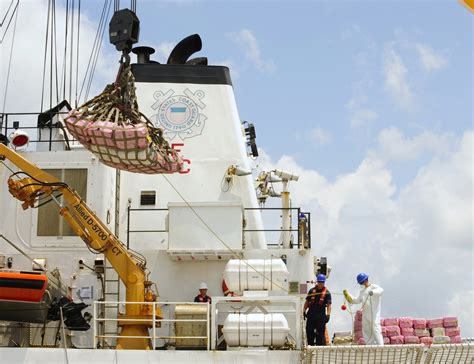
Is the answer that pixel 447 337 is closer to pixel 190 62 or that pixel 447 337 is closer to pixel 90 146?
pixel 90 146

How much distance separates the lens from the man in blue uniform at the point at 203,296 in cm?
1467

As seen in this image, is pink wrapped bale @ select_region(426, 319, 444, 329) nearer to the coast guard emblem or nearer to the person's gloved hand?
the person's gloved hand

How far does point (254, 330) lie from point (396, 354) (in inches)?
78.9

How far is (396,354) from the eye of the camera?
42.2 ft

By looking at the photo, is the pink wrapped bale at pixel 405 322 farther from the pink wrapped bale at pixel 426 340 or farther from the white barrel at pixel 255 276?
the white barrel at pixel 255 276

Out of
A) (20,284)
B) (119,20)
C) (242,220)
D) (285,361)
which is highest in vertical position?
(119,20)

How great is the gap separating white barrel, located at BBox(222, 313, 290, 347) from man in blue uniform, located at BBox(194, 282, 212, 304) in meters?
1.77

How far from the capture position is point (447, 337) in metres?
13.8

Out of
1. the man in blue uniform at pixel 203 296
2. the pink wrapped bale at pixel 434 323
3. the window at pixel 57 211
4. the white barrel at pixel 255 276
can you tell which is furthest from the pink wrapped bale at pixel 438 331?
the window at pixel 57 211

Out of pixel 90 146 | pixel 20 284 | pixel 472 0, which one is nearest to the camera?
pixel 472 0

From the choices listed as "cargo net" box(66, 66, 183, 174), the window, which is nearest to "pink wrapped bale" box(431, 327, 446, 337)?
"cargo net" box(66, 66, 183, 174)

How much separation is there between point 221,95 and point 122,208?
288 centimetres

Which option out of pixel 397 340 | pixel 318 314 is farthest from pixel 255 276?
pixel 397 340

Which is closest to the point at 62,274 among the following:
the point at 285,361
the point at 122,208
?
the point at 122,208
